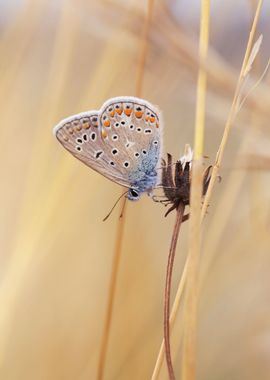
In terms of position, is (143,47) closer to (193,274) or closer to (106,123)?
(106,123)

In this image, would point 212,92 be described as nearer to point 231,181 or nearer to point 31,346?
point 231,181

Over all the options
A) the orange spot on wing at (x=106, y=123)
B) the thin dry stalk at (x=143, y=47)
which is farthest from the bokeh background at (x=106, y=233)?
the orange spot on wing at (x=106, y=123)

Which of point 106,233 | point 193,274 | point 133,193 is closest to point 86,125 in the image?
point 133,193

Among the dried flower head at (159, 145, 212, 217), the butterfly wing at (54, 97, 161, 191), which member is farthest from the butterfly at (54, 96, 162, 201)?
the dried flower head at (159, 145, 212, 217)

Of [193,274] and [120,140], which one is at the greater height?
[120,140]

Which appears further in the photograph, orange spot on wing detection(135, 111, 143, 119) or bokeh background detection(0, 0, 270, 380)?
bokeh background detection(0, 0, 270, 380)

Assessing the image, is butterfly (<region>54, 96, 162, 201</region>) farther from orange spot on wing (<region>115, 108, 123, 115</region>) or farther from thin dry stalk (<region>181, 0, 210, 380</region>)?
thin dry stalk (<region>181, 0, 210, 380</region>)
